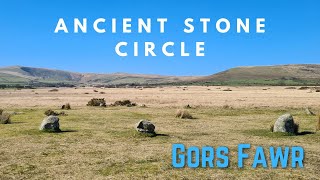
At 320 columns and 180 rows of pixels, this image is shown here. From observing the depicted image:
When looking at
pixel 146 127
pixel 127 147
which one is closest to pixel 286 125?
pixel 146 127

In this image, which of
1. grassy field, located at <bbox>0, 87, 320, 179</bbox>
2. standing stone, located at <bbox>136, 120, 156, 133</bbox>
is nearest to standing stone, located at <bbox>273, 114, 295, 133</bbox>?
grassy field, located at <bbox>0, 87, 320, 179</bbox>

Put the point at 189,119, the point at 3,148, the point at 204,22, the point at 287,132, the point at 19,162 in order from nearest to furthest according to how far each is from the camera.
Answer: the point at 19,162 → the point at 3,148 → the point at 287,132 → the point at 189,119 → the point at 204,22

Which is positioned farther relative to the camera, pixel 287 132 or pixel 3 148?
pixel 287 132

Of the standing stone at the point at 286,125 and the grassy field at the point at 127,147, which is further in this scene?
the standing stone at the point at 286,125

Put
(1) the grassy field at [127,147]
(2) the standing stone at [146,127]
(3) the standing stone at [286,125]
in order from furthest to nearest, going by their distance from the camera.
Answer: (3) the standing stone at [286,125]
(2) the standing stone at [146,127]
(1) the grassy field at [127,147]

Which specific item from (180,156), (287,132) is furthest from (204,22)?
(180,156)

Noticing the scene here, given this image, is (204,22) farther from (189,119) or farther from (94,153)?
(94,153)

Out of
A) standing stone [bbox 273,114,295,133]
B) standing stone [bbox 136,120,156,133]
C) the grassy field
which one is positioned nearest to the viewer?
the grassy field

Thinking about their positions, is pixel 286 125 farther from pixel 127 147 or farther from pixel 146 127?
pixel 127 147

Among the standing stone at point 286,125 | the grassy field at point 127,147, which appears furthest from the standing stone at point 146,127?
the standing stone at point 286,125

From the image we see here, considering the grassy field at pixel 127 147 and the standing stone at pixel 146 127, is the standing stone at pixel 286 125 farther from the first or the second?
the standing stone at pixel 146 127

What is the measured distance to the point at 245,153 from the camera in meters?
22.6

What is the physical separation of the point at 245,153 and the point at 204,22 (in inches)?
1191

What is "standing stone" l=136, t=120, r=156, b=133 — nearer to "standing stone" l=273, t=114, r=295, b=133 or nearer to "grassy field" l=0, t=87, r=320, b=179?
"grassy field" l=0, t=87, r=320, b=179
